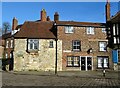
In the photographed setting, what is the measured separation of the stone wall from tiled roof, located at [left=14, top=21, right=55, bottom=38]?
3.73 ft

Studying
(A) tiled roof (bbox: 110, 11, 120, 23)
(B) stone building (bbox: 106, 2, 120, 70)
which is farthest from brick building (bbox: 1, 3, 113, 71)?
(A) tiled roof (bbox: 110, 11, 120, 23)

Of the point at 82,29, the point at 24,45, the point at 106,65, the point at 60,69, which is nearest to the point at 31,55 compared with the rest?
the point at 24,45

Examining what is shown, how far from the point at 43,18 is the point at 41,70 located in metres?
12.6

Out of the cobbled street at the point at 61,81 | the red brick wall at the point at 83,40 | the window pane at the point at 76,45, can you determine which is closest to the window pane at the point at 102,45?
the red brick wall at the point at 83,40

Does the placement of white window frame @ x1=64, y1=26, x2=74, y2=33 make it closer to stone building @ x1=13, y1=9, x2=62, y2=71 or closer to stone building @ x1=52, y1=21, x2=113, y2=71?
stone building @ x1=52, y1=21, x2=113, y2=71

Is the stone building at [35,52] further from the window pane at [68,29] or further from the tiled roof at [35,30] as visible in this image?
the window pane at [68,29]

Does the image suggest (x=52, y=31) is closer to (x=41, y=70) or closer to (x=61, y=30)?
(x=61, y=30)

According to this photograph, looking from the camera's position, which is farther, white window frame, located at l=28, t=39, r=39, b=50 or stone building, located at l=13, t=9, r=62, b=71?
white window frame, located at l=28, t=39, r=39, b=50

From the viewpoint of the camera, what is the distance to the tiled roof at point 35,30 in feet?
115

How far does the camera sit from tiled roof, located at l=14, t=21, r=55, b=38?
34.9m

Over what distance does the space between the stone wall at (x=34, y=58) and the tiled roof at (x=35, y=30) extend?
3.73 feet

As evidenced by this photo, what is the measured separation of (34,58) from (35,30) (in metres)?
5.05

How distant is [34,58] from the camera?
3422cm

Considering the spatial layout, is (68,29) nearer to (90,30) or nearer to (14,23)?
(90,30)
